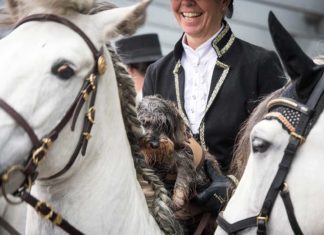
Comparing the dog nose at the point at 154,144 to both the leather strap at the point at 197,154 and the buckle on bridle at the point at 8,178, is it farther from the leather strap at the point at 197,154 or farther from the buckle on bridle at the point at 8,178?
the buckle on bridle at the point at 8,178

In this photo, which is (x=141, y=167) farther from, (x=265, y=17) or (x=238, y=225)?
(x=265, y=17)

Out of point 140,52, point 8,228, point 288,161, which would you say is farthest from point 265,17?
point 8,228

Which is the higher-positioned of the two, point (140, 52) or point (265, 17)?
point (140, 52)

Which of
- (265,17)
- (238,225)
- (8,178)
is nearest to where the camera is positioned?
(8,178)

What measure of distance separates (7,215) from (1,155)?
2.07ft

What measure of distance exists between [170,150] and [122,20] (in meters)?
0.72

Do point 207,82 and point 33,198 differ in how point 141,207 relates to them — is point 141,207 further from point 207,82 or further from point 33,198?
point 207,82

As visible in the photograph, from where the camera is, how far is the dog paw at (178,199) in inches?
123

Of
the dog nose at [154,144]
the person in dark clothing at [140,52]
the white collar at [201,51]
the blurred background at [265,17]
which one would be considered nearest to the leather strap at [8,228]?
the dog nose at [154,144]

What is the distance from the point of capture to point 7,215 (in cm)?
294

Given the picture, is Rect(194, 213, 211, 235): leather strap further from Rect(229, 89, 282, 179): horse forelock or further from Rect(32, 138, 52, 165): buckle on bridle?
Rect(32, 138, 52, 165): buckle on bridle

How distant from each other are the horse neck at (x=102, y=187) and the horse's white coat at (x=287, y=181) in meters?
0.40

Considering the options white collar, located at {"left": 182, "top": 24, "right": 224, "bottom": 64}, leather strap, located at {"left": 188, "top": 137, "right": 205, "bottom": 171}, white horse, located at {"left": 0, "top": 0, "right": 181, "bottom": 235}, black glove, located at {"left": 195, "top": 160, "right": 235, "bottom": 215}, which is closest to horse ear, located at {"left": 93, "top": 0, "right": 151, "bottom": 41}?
white horse, located at {"left": 0, "top": 0, "right": 181, "bottom": 235}

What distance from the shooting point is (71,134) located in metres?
2.56
